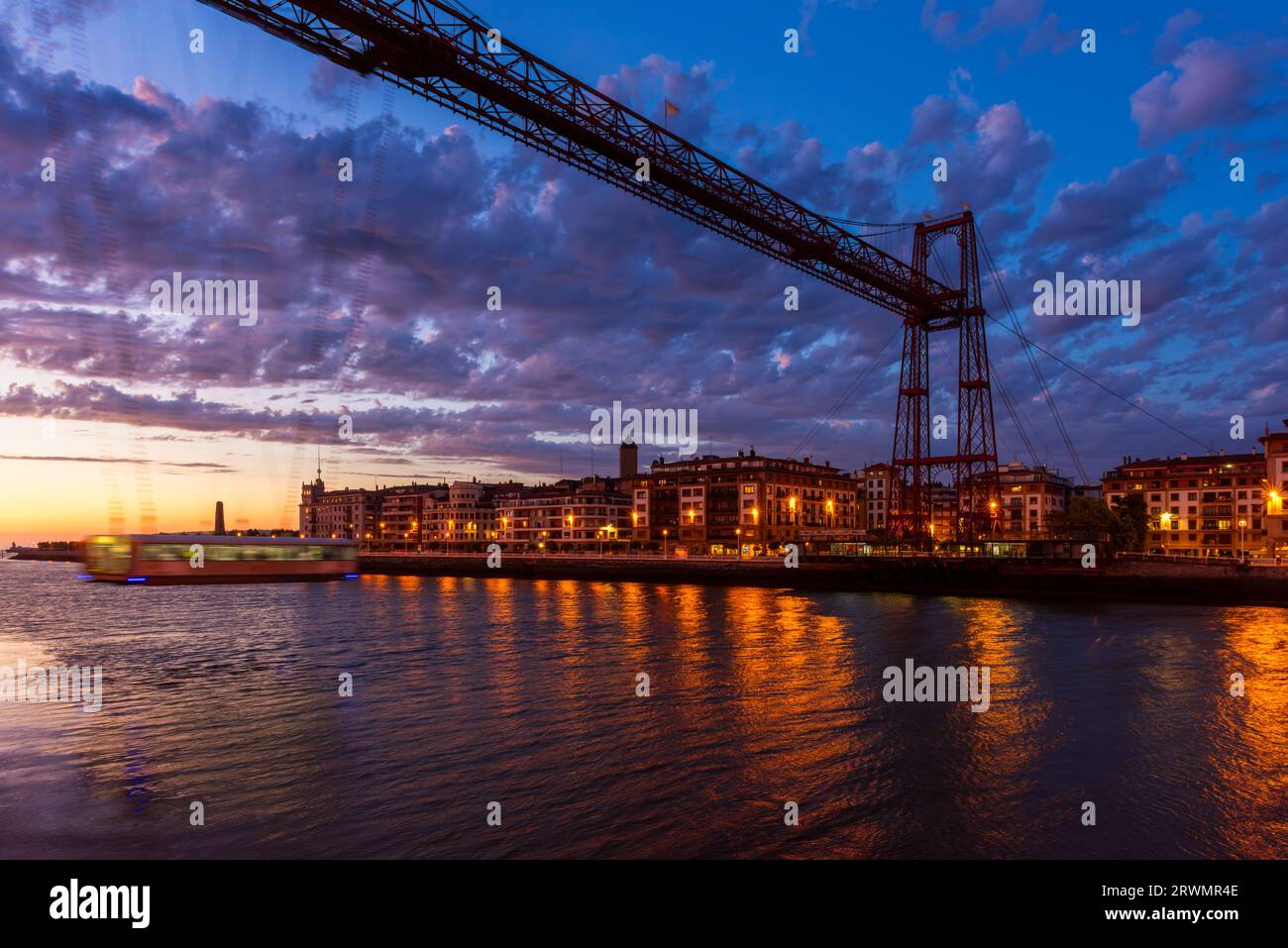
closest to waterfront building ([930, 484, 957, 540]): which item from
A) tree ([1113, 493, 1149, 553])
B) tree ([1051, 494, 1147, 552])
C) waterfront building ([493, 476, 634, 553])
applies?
tree ([1113, 493, 1149, 553])

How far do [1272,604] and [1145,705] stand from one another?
37.8 metres

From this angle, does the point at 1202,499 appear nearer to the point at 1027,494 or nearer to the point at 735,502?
the point at 1027,494

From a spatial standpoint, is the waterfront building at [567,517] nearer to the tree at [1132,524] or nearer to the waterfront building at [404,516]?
the waterfront building at [404,516]

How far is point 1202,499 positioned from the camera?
105m

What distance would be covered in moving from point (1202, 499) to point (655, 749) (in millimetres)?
115172

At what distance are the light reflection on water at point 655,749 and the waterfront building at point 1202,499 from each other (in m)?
76.2

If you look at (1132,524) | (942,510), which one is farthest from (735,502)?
(1132,524)

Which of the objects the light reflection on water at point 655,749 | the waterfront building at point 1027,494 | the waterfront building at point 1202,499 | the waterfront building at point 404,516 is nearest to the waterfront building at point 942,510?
the waterfront building at point 1027,494

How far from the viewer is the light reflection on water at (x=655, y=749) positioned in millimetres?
12680

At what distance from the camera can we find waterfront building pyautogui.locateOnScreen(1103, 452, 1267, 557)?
9906 centimetres

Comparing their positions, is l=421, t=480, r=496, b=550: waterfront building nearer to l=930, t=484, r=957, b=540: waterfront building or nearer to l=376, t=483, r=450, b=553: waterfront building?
l=376, t=483, r=450, b=553: waterfront building

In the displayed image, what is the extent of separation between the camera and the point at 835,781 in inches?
599

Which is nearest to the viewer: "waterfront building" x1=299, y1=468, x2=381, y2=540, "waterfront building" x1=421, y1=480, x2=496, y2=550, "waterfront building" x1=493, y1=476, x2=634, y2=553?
"waterfront building" x1=493, y1=476, x2=634, y2=553

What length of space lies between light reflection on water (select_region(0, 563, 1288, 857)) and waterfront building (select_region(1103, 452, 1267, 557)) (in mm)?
76151
